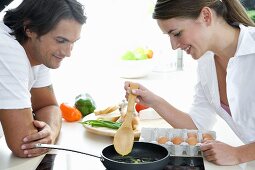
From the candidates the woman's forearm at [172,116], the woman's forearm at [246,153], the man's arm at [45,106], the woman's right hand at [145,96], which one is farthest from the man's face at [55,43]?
the woman's forearm at [246,153]

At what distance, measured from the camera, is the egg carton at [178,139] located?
1.39 meters

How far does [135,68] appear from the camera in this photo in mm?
2748

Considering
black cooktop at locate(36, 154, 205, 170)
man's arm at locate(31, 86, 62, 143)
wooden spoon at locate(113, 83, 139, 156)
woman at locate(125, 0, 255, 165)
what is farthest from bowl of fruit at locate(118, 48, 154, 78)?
black cooktop at locate(36, 154, 205, 170)

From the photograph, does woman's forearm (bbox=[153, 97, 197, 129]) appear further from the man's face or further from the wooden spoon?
the man's face

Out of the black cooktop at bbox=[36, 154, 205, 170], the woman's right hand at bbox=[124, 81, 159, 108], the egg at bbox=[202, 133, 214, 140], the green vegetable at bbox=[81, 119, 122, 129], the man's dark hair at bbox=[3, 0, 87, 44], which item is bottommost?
the black cooktop at bbox=[36, 154, 205, 170]

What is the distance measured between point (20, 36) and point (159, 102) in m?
0.60

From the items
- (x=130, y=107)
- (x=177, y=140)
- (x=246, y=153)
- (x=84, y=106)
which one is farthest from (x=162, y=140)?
(x=84, y=106)

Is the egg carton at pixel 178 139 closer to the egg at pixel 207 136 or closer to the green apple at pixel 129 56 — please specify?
the egg at pixel 207 136

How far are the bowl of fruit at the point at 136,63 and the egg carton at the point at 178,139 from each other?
1247 mm

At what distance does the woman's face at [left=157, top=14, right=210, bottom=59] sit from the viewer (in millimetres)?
1462

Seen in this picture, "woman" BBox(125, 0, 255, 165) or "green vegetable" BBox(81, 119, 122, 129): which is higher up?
"woman" BBox(125, 0, 255, 165)

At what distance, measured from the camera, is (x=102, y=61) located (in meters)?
3.18

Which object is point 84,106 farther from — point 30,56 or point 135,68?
point 135,68

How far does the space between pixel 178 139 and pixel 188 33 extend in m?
0.36
